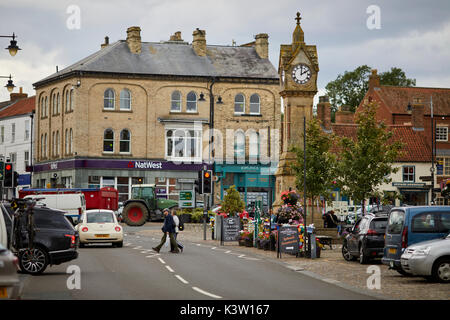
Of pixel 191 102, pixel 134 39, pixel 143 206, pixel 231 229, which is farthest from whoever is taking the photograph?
pixel 134 39

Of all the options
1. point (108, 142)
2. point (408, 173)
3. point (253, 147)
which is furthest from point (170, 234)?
point (408, 173)

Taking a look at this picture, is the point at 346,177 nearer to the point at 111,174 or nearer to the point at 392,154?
the point at 392,154

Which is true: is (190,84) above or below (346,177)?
above

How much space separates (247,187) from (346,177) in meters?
29.3

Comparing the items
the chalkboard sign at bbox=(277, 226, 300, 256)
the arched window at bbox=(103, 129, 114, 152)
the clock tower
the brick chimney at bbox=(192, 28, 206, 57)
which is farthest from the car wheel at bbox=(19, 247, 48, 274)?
the brick chimney at bbox=(192, 28, 206, 57)

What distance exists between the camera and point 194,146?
67500 millimetres

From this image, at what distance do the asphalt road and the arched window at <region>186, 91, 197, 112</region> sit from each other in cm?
3922

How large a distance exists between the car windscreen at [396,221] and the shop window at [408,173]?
50754 millimetres

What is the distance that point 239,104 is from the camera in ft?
225

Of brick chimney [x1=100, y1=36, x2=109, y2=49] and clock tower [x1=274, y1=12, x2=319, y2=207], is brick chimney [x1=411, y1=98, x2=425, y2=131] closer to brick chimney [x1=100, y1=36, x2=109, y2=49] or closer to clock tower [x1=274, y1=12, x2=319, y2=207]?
brick chimney [x1=100, y1=36, x2=109, y2=49]

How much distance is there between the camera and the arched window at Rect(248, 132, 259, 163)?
68438 millimetres

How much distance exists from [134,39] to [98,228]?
37967 mm

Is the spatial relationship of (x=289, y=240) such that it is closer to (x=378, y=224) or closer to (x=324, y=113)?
(x=378, y=224)
